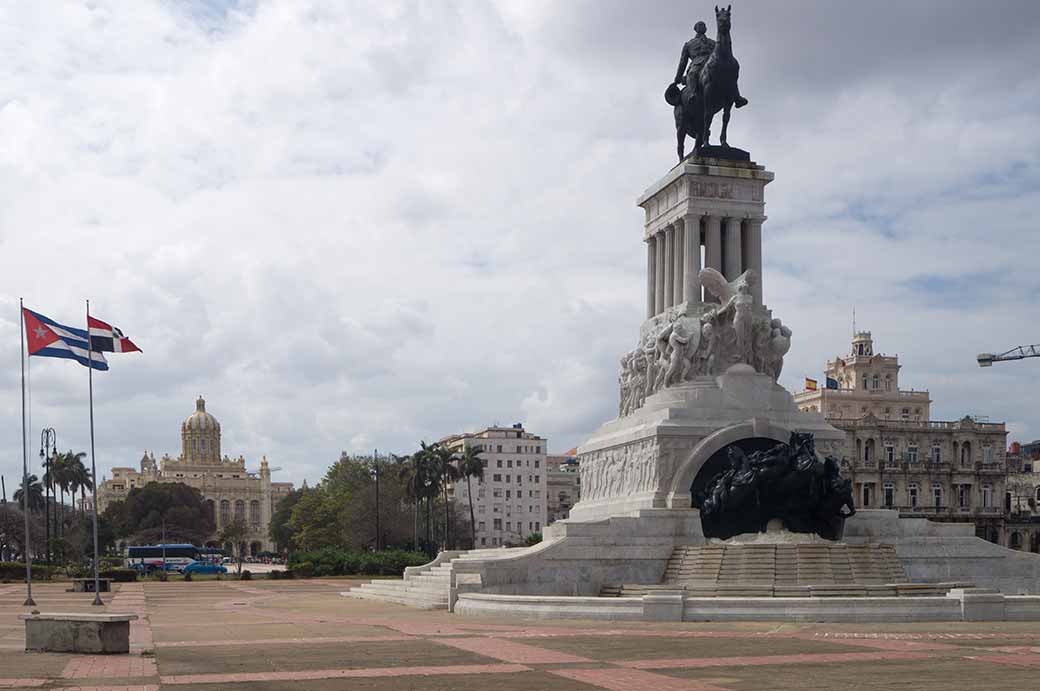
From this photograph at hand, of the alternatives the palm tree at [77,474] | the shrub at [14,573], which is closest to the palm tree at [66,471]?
the palm tree at [77,474]

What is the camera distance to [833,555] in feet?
128

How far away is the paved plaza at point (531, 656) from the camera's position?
65.7 feet

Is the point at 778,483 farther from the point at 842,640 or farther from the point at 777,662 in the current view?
the point at 777,662

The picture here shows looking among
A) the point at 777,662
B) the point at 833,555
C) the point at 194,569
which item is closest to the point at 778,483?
the point at 833,555

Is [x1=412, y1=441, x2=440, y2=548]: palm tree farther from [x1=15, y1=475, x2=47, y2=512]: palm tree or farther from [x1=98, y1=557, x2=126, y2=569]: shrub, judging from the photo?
[x1=15, y1=475, x2=47, y2=512]: palm tree

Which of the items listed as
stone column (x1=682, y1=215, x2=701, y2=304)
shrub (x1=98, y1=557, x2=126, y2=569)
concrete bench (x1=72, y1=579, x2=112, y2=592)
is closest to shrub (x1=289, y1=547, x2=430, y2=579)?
shrub (x1=98, y1=557, x2=126, y2=569)

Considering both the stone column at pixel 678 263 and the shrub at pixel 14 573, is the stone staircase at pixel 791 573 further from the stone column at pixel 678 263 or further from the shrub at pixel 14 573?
the shrub at pixel 14 573

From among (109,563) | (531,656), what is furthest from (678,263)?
(109,563)

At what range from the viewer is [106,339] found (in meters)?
44.3

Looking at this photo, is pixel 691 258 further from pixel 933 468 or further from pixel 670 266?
pixel 933 468

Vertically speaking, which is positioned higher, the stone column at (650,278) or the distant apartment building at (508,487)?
the stone column at (650,278)

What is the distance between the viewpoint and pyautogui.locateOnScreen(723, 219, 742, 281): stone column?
168ft

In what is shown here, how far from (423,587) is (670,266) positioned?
614 inches

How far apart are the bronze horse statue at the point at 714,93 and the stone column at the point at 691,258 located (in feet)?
10.1
